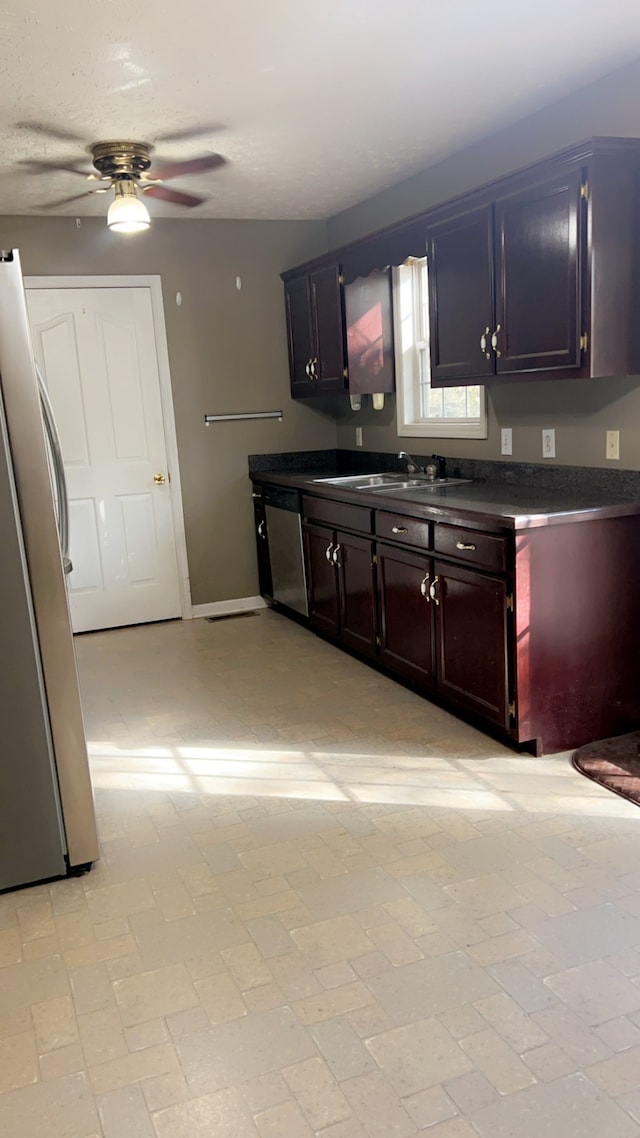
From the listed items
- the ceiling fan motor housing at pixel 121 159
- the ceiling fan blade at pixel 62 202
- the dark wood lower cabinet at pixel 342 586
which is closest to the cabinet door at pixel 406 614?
the dark wood lower cabinet at pixel 342 586

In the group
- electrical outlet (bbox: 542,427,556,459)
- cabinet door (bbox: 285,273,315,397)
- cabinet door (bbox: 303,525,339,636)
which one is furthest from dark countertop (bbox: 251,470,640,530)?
cabinet door (bbox: 285,273,315,397)

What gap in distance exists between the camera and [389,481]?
179 inches

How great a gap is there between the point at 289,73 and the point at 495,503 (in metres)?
1.68

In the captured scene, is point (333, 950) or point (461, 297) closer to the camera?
point (333, 950)

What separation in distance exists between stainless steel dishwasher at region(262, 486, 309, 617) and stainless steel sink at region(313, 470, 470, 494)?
0.32 metres

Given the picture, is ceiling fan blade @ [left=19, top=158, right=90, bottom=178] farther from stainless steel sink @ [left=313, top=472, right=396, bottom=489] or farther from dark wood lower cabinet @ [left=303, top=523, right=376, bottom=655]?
dark wood lower cabinet @ [left=303, top=523, right=376, bottom=655]

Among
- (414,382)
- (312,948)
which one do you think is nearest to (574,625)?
(312,948)

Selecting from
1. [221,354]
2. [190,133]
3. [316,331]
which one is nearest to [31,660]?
[190,133]

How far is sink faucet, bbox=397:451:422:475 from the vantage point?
4.52 m

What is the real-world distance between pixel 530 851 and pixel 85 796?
1.31m

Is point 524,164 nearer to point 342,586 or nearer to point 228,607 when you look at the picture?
point 342,586

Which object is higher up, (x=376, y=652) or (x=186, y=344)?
(x=186, y=344)

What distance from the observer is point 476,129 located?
3.60 metres

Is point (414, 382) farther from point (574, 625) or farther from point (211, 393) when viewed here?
point (574, 625)
